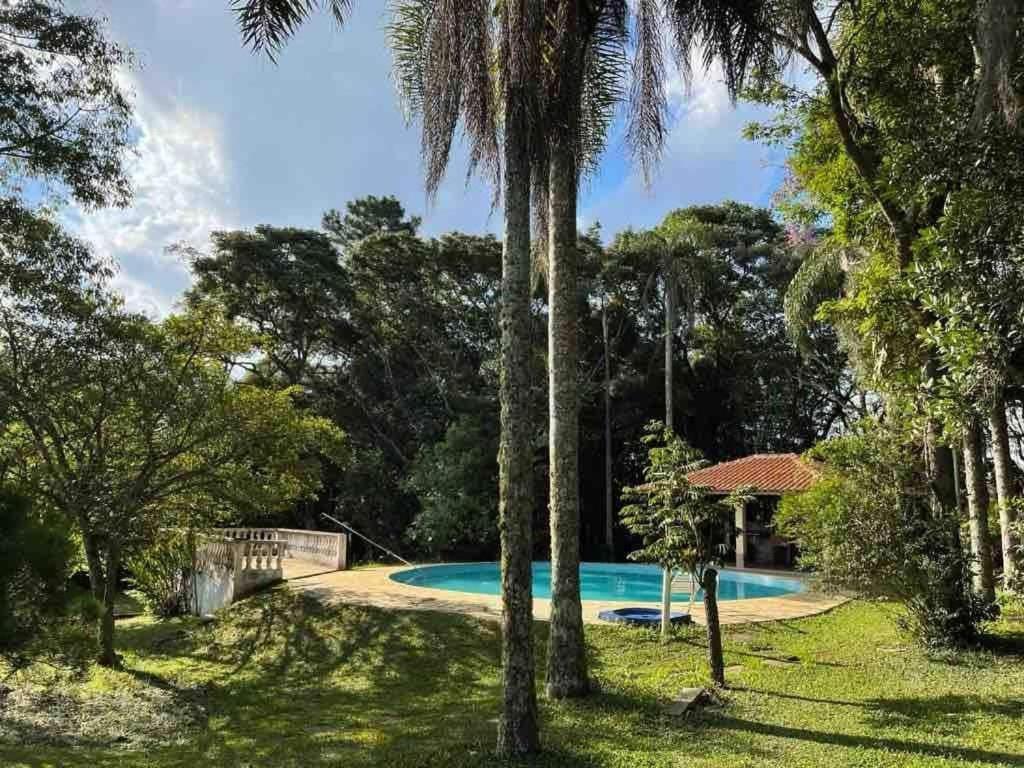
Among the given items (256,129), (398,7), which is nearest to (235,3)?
(398,7)

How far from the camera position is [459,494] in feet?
77.0

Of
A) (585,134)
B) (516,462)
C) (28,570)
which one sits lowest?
(28,570)

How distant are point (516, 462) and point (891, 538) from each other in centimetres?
558

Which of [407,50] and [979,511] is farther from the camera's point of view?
Result: [979,511]

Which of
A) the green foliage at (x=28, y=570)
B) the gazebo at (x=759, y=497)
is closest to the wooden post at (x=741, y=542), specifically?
the gazebo at (x=759, y=497)

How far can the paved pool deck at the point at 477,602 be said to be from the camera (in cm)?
1255

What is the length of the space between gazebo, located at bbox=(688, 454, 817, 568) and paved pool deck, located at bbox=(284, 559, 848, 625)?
536 cm

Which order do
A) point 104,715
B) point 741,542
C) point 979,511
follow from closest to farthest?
point 104,715
point 979,511
point 741,542

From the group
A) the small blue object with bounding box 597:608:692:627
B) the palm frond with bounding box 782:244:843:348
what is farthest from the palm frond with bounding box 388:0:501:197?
the palm frond with bounding box 782:244:843:348

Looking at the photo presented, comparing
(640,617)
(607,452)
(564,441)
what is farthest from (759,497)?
(564,441)

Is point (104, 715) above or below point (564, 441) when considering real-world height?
below

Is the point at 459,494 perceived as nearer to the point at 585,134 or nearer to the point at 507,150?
the point at 585,134

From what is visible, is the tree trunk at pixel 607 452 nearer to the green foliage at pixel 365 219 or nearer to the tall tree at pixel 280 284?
the tall tree at pixel 280 284

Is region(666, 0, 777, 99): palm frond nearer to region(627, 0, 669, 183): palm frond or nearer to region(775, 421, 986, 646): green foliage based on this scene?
region(627, 0, 669, 183): palm frond
